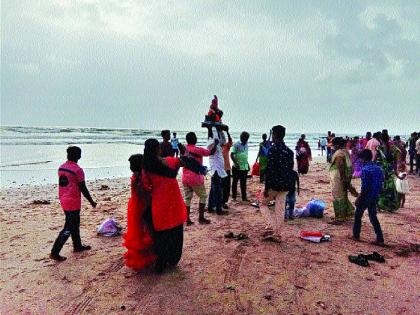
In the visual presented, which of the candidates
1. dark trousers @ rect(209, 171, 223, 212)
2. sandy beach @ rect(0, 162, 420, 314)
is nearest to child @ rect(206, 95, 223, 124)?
dark trousers @ rect(209, 171, 223, 212)

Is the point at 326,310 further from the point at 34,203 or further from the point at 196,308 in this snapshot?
the point at 34,203


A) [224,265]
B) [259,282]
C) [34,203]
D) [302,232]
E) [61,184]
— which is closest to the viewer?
[259,282]

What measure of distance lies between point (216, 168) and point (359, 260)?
359 cm

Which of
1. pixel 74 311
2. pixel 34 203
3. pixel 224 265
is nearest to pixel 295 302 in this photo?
pixel 224 265

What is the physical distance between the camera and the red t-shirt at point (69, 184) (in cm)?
516

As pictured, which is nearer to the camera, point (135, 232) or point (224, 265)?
point (135, 232)

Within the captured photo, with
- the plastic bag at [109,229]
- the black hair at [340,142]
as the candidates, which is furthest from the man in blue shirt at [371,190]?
the plastic bag at [109,229]

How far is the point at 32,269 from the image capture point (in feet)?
16.4

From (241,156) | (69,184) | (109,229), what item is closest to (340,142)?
(241,156)

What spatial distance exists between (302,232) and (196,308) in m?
3.05

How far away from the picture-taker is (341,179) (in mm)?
7098

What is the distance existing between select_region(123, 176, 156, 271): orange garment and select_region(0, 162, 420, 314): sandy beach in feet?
0.67

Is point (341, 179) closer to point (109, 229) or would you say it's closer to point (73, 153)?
point (109, 229)

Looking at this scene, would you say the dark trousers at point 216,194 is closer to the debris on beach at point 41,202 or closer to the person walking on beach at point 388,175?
the person walking on beach at point 388,175
